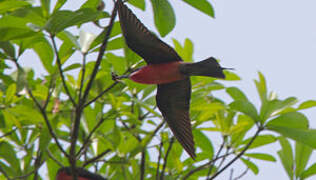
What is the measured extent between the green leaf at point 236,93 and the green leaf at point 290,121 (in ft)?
0.75

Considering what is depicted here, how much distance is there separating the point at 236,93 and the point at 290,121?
→ 333 mm

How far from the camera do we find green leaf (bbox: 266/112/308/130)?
2.45m

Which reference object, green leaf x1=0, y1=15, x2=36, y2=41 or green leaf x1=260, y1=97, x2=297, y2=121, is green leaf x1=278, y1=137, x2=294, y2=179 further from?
green leaf x1=0, y1=15, x2=36, y2=41

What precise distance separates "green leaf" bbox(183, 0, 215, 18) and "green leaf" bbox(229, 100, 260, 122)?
1.84 ft

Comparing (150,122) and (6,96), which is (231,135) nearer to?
(150,122)

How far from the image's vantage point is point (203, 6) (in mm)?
2008

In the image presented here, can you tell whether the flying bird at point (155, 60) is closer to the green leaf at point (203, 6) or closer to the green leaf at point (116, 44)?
the green leaf at point (203, 6)

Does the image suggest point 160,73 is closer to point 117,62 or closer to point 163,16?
point 163,16

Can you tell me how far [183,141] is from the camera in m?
1.91

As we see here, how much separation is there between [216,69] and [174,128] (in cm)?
46

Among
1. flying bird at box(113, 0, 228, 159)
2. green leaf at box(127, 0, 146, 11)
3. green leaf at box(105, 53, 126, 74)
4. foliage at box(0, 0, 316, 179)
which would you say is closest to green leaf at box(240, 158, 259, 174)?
foliage at box(0, 0, 316, 179)

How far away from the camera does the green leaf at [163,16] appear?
6.45ft

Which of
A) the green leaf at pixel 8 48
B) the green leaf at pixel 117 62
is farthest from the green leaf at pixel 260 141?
the green leaf at pixel 8 48

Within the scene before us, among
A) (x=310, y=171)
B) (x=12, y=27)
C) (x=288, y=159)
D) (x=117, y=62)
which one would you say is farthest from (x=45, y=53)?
(x=310, y=171)
